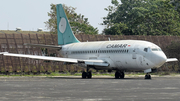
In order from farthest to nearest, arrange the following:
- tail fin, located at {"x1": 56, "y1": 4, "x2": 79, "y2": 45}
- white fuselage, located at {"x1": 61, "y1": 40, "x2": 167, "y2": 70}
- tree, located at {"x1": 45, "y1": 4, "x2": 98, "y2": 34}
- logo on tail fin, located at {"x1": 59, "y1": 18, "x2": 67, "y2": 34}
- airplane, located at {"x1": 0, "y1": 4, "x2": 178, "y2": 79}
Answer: tree, located at {"x1": 45, "y1": 4, "x2": 98, "y2": 34} < logo on tail fin, located at {"x1": 59, "y1": 18, "x2": 67, "y2": 34} < tail fin, located at {"x1": 56, "y1": 4, "x2": 79, "y2": 45} < airplane, located at {"x1": 0, "y1": 4, "x2": 178, "y2": 79} < white fuselage, located at {"x1": 61, "y1": 40, "x2": 167, "y2": 70}

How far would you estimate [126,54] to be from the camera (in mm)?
34125

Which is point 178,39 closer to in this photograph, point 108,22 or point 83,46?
point 83,46

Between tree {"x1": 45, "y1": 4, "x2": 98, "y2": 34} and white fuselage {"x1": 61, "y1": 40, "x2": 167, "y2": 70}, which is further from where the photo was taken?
tree {"x1": 45, "y1": 4, "x2": 98, "y2": 34}

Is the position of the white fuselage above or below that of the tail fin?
below

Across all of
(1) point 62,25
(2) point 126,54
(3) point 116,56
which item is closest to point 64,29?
(1) point 62,25

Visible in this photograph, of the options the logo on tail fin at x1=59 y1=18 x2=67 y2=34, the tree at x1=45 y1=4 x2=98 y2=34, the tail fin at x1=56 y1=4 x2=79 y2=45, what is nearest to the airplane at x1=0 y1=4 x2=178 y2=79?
the tail fin at x1=56 y1=4 x2=79 y2=45

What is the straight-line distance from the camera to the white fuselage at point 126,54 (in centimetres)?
3250

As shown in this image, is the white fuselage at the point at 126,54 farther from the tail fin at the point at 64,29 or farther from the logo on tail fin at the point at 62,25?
the logo on tail fin at the point at 62,25

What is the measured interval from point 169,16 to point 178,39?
21840 millimetres

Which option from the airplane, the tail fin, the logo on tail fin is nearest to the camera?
the airplane

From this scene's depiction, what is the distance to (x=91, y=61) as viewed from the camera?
35.3 meters

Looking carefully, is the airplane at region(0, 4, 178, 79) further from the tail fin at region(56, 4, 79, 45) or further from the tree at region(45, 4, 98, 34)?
the tree at region(45, 4, 98, 34)

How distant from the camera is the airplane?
32.7 metres

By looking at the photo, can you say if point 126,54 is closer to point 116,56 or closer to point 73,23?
point 116,56
